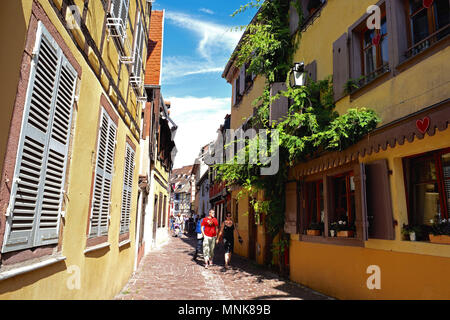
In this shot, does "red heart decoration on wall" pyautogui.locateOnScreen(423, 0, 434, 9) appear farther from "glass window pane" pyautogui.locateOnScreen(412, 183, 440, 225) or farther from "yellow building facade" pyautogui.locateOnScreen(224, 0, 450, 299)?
"glass window pane" pyautogui.locateOnScreen(412, 183, 440, 225)

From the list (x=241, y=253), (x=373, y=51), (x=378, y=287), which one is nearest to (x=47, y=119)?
(x=378, y=287)

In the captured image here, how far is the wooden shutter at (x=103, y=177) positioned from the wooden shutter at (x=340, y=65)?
448 centimetres

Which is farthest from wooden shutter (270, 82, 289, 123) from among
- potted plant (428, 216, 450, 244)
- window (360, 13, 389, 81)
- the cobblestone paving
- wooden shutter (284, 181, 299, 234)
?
potted plant (428, 216, 450, 244)

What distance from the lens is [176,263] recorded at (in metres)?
11.4

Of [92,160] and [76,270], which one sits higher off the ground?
[92,160]

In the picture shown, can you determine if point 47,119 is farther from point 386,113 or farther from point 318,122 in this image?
point 318,122

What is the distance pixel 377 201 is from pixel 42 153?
5.03 metres

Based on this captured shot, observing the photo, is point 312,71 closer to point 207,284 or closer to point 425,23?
point 425,23

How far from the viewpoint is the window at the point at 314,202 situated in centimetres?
809

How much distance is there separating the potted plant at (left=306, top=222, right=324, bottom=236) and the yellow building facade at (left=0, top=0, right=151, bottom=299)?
14.1 feet

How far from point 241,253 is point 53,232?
11.8 meters

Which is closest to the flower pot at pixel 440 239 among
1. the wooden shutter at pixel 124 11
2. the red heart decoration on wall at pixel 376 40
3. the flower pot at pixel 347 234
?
the flower pot at pixel 347 234

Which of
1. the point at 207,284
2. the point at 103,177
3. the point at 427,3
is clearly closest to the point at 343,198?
the point at 207,284

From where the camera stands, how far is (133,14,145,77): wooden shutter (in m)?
7.38
